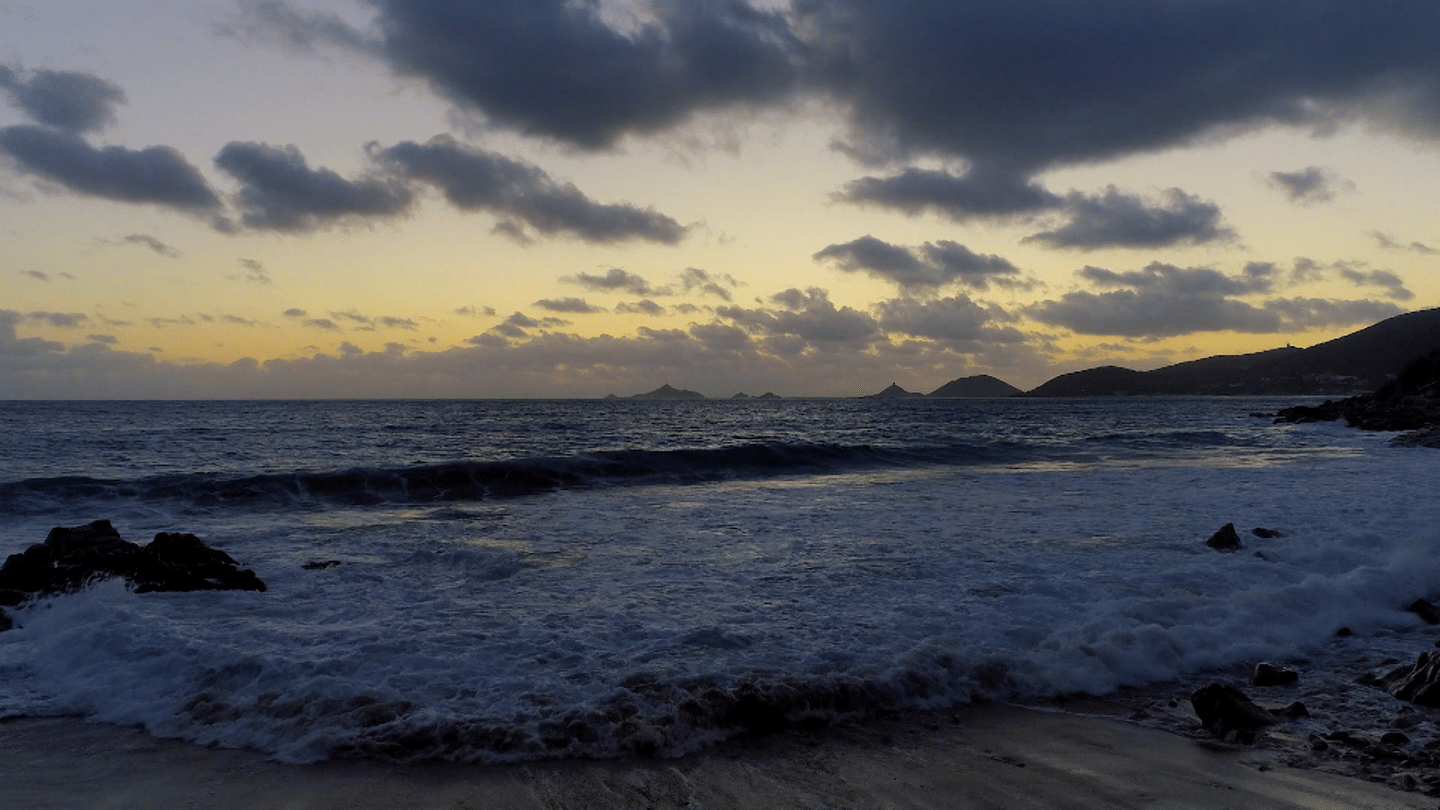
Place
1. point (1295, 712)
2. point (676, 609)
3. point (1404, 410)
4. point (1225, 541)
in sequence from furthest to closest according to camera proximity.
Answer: point (1404, 410)
point (1225, 541)
point (676, 609)
point (1295, 712)

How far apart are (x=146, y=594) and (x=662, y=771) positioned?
8415mm

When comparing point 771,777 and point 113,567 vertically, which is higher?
point 113,567

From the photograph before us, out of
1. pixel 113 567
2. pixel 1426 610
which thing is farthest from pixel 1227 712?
pixel 113 567

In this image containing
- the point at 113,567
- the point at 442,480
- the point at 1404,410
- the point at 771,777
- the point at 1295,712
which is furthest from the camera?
the point at 1404,410

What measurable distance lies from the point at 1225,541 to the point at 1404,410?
4587 centimetres

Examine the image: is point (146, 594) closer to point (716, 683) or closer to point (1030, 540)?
point (716, 683)

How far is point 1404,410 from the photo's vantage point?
1726 inches

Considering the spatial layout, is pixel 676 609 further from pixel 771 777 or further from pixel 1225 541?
pixel 1225 541

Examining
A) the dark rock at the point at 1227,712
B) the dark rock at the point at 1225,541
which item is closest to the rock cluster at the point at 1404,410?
the dark rock at the point at 1225,541

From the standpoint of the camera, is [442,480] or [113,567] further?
[442,480]

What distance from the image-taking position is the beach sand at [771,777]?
4.73m

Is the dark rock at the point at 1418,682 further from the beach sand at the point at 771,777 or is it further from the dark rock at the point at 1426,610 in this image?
the dark rock at the point at 1426,610

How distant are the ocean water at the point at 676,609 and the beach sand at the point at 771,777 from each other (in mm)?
295

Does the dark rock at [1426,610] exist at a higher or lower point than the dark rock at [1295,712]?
higher
